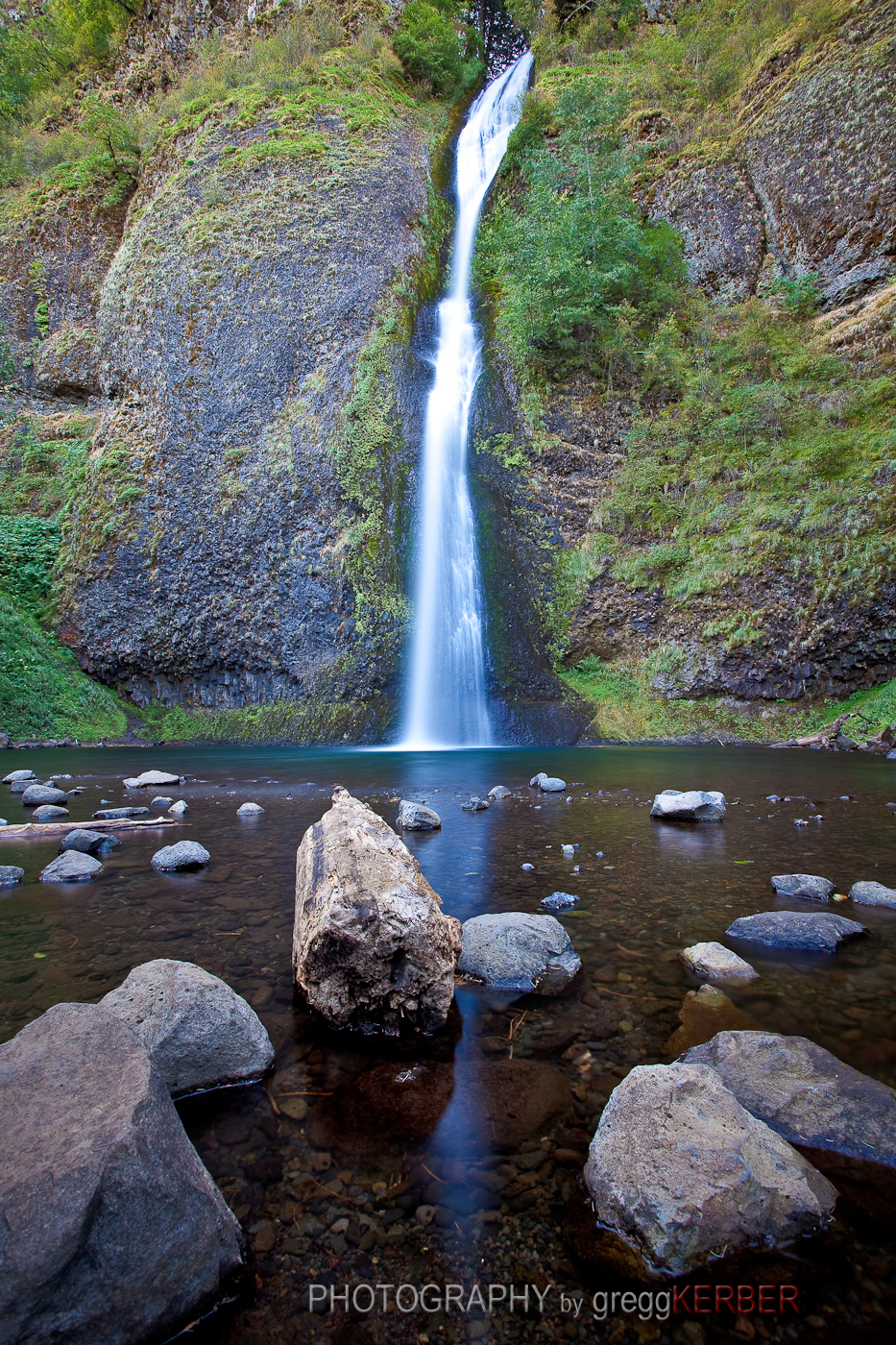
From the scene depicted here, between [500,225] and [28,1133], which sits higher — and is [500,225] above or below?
above

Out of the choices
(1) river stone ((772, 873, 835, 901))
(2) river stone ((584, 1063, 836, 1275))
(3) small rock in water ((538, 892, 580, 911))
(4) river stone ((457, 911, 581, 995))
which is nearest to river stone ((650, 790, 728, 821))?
(1) river stone ((772, 873, 835, 901))

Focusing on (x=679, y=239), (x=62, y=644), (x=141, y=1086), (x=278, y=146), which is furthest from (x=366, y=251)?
(x=141, y=1086)

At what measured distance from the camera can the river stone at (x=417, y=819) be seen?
583 cm

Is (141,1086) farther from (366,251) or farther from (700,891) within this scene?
(366,251)

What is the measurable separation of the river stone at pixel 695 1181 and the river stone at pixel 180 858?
12.5ft

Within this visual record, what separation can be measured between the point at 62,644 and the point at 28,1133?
20.4 metres

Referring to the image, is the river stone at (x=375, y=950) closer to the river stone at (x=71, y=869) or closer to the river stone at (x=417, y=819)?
the river stone at (x=71, y=869)

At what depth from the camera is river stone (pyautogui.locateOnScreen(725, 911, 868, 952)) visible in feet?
10.5

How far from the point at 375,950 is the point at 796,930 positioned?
2329 millimetres

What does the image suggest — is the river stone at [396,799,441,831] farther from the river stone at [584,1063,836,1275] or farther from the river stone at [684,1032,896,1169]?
the river stone at [584,1063,836,1275]

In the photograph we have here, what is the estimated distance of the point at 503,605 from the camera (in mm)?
17156

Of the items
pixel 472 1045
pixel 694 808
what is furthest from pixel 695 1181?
pixel 694 808

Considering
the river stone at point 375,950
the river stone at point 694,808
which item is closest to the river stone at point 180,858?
the river stone at point 375,950

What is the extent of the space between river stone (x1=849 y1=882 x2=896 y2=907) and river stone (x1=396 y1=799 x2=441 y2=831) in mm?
3383
